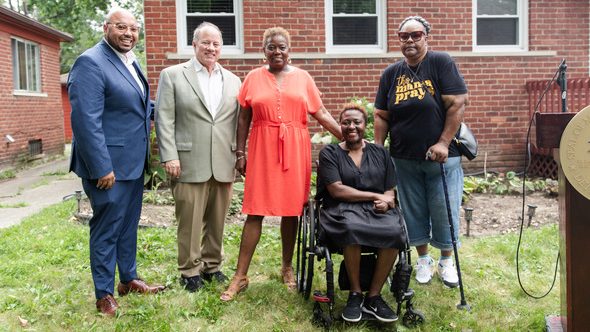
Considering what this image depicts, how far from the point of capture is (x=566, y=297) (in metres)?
2.85

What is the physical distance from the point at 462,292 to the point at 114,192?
2.36 metres

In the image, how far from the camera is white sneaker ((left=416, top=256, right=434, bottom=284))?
4125mm

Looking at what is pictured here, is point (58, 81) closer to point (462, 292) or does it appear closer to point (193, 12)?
point (193, 12)

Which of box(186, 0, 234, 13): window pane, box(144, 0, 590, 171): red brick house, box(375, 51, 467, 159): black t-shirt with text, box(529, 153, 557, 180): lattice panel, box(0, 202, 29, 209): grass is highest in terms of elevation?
box(186, 0, 234, 13): window pane

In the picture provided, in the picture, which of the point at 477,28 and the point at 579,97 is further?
the point at 477,28

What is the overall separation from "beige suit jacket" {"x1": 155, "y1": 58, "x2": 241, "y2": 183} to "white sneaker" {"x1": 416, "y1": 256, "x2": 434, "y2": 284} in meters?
1.63

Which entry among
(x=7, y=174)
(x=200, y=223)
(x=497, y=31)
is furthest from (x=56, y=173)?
(x=497, y=31)

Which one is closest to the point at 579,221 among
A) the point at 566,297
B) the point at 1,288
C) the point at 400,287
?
the point at 566,297

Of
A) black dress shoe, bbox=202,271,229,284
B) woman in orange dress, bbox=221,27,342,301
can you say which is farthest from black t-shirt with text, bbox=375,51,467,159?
black dress shoe, bbox=202,271,229,284

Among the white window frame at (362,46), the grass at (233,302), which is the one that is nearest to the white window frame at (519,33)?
the white window frame at (362,46)

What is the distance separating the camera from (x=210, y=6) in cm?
784

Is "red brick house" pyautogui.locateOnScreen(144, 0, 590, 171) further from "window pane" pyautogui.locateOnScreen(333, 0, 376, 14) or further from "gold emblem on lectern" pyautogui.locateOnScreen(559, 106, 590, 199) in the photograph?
"gold emblem on lectern" pyautogui.locateOnScreen(559, 106, 590, 199)

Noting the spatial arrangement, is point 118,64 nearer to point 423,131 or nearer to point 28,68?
point 423,131

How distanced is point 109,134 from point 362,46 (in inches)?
212
